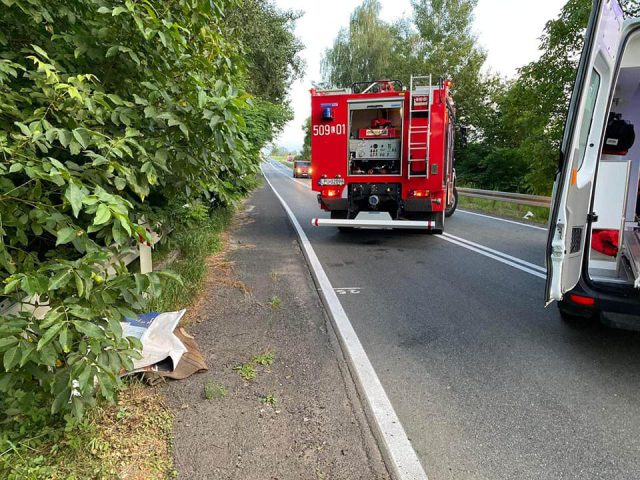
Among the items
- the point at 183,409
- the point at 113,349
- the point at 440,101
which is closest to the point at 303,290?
the point at 183,409

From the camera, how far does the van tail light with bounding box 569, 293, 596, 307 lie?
3471 mm

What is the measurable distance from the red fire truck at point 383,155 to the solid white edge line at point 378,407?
406cm

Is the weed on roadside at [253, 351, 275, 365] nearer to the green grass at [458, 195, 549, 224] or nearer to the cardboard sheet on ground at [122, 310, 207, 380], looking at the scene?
the cardboard sheet on ground at [122, 310, 207, 380]

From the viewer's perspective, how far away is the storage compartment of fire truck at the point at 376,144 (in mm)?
9219

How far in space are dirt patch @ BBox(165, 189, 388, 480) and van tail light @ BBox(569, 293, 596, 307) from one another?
6.51ft

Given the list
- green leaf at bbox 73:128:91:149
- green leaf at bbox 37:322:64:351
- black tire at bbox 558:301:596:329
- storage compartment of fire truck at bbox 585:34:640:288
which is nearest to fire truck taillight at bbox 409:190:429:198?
storage compartment of fire truck at bbox 585:34:640:288

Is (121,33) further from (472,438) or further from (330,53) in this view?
(330,53)

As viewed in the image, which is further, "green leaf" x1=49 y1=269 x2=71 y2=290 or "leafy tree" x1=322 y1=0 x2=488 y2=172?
"leafy tree" x1=322 y1=0 x2=488 y2=172

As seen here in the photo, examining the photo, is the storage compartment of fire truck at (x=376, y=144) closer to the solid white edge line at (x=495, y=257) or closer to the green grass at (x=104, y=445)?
Result: the solid white edge line at (x=495, y=257)

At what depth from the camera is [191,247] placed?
678 cm

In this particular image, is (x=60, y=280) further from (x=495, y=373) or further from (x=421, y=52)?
(x=421, y=52)

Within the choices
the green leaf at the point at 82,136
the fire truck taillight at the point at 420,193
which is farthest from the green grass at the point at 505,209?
the green leaf at the point at 82,136

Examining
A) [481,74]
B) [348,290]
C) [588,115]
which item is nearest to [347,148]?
[348,290]

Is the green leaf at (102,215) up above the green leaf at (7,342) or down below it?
above
